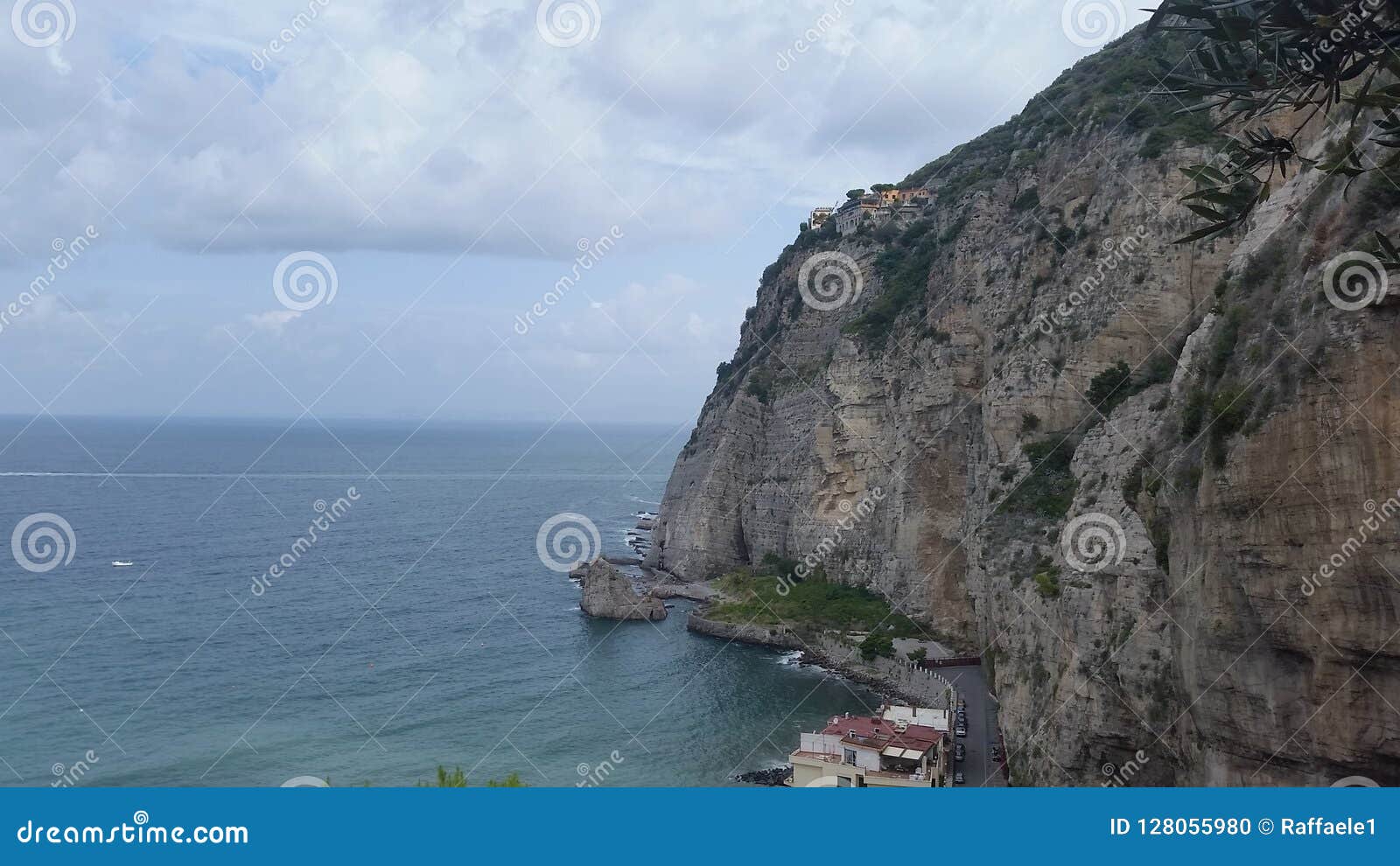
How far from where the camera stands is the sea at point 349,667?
34969mm

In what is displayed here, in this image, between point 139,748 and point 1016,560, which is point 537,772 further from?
point 1016,560

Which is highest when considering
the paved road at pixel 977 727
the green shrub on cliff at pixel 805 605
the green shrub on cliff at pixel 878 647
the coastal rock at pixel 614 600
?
the coastal rock at pixel 614 600

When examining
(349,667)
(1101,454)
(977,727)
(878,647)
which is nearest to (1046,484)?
(1101,454)

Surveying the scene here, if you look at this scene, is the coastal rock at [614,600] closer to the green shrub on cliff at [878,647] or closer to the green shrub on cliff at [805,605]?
the green shrub on cliff at [805,605]

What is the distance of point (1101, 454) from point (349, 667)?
103 feet

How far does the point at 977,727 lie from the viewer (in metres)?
35.1

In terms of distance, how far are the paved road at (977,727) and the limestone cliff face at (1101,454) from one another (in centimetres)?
198

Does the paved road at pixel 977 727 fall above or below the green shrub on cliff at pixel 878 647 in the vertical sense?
below

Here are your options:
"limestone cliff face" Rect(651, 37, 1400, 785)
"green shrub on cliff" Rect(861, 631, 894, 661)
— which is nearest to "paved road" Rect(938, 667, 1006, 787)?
"limestone cliff face" Rect(651, 37, 1400, 785)

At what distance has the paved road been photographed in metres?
30.5

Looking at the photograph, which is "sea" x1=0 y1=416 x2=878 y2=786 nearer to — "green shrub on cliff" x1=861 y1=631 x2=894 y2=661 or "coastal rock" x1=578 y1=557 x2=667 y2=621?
"coastal rock" x1=578 y1=557 x2=667 y2=621

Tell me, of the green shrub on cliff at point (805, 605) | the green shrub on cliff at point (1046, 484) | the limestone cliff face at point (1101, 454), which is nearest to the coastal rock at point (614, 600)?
the green shrub on cliff at point (805, 605)

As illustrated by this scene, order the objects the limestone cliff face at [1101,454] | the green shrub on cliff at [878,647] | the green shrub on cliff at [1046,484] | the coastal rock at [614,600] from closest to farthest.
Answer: the limestone cliff face at [1101,454] → the green shrub on cliff at [1046,484] → the green shrub on cliff at [878,647] → the coastal rock at [614,600]

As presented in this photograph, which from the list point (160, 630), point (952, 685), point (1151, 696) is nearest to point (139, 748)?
point (160, 630)
